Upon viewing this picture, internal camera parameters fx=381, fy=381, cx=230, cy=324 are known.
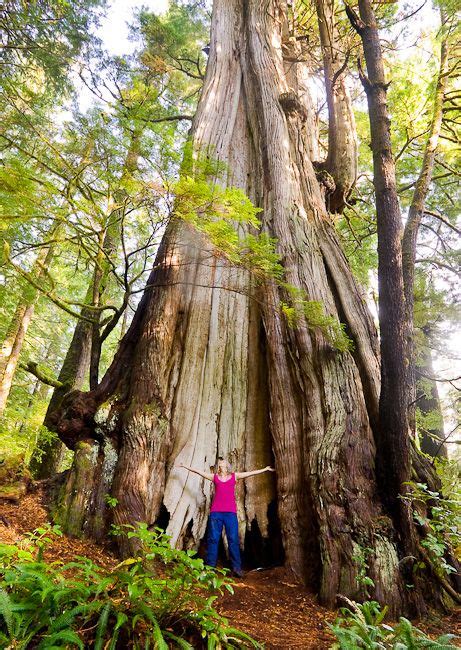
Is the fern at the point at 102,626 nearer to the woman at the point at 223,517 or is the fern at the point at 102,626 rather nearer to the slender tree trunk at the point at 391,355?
the woman at the point at 223,517

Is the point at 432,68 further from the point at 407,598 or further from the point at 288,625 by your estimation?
the point at 288,625

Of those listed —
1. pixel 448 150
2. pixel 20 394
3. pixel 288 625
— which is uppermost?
pixel 448 150

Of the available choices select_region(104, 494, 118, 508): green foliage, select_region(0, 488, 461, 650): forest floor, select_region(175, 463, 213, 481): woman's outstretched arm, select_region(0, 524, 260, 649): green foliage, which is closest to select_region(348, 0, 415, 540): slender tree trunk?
select_region(0, 488, 461, 650): forest floor

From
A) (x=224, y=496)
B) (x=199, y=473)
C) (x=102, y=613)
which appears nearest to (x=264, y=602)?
(x=224, y=496)

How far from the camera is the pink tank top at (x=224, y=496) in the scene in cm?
339

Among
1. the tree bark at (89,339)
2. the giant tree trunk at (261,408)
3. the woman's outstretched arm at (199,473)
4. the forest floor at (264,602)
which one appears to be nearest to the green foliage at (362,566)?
the giant tree trunk at (261,408)

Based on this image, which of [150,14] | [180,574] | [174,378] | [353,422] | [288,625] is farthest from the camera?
[150,14]

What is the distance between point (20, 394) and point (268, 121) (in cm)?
933

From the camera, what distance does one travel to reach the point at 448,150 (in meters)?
6.39

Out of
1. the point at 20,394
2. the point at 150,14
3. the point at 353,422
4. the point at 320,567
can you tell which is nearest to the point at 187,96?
the point at 150,14

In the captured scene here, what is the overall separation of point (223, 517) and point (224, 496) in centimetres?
17

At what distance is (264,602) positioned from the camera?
2637 mm

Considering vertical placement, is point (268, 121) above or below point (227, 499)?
above

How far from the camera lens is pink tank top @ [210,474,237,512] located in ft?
11.1
